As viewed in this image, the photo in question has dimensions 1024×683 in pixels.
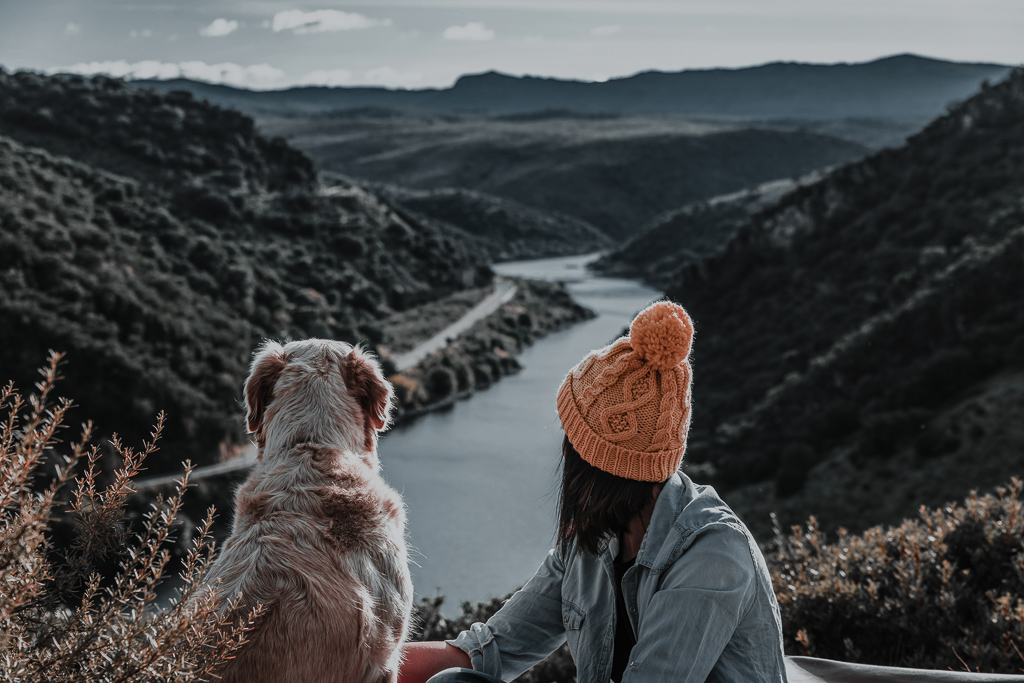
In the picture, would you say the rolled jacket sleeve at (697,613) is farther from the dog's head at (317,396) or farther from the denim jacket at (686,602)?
the dog's head at (317,396)

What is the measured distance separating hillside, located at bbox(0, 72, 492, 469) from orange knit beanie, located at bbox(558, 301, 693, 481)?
4.90 m

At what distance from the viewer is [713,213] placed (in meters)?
76.9

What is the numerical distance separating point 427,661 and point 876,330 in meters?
22.0

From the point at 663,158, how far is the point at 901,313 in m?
111

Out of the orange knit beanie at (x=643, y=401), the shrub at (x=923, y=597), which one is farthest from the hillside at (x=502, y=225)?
the orange knit beanie at (x=643, y=401)

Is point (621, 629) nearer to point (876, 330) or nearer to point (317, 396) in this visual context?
point (317, 396)

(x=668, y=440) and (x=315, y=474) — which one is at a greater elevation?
(x=668, y=440)

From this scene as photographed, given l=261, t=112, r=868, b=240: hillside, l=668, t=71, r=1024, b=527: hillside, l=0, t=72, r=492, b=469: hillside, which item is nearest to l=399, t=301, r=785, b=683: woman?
l=0, t=72, r=492, b=469: hillside

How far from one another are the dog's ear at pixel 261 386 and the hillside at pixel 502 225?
7893 centimetres

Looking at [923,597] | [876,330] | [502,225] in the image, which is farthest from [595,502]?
[502,225]

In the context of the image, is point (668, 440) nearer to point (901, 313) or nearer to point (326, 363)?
point (326, 363)

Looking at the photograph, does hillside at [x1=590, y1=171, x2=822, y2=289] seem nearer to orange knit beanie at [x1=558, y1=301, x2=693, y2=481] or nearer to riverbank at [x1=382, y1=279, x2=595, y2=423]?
riverbank at [x1=382, y1=279, x2=595, y2=423]

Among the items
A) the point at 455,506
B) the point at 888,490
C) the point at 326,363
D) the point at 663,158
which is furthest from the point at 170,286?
the point at 663,158

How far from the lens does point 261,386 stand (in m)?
3.18
